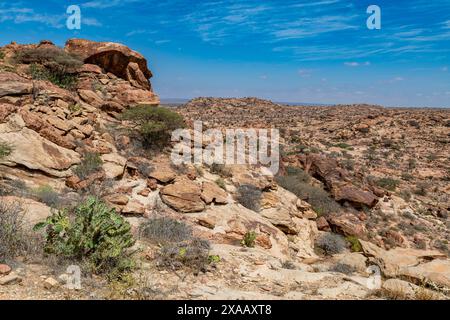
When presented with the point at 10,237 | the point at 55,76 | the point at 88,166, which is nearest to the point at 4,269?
the point at 10,237

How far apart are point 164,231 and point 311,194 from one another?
25.9 ft

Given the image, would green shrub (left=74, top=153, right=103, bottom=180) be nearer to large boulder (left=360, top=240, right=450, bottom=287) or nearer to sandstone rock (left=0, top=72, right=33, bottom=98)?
sandstone rock (left=0, top=72, right=33, bottom=98)

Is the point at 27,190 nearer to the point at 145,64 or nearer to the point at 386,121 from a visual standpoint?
the point at 145,64

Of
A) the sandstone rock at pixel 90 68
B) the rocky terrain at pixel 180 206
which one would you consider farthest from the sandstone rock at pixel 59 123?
the sandstone rock at pixel 90 68

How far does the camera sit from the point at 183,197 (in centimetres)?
871

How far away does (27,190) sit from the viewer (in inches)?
281

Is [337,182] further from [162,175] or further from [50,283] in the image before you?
[50,283]

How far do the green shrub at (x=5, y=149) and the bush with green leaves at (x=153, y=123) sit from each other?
4.31m

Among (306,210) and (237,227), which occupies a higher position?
(237,227)

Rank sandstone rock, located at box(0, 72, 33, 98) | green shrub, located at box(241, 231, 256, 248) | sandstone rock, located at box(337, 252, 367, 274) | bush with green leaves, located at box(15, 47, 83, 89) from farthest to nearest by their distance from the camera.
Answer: bush with green leaves, located at box(15, 47, 83, 89) < sandstone rock, located at box(0, 72, 33, 98) < green shrub, located at box(241, 231, 256, 248) < sandstone rock, located at box(337, 252, 367, 274)

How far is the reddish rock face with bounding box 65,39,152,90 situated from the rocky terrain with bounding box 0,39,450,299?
50mm

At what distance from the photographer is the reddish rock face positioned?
1480 centimetres

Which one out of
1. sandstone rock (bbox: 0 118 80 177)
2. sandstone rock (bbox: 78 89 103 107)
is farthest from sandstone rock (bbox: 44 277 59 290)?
sandstone rock (bbox: 78 89 103 107)

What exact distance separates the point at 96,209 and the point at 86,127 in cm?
683
